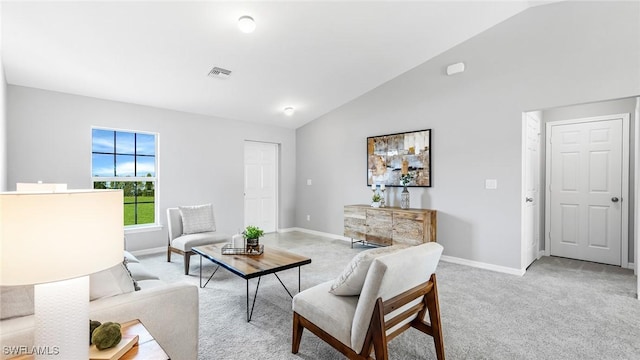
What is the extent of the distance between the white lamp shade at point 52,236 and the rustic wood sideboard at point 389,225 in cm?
387

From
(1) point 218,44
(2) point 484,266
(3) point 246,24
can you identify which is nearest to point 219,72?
(1) point 218,44

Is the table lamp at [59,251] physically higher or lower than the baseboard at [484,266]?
higher

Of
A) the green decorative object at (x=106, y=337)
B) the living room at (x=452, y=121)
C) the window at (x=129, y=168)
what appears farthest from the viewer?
the window at (x=129, y=168)

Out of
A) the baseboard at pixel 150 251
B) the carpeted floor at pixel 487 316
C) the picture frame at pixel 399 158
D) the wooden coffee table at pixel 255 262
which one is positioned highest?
the picture frame at pixel 399 158

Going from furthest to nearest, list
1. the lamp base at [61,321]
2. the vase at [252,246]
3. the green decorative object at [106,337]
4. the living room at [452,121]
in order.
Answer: the living room at [452,121] < the vase at [252,246] < the green decorative object at [106,337] < the lamp base at [61,321]

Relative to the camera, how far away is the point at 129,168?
4.65 meters

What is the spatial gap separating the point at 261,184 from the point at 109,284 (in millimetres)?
4802

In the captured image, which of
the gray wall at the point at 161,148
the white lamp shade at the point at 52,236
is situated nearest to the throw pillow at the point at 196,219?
the gray wall at the point at 161,148

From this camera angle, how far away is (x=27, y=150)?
377 cm

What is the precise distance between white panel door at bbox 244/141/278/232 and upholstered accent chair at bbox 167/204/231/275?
1825mm

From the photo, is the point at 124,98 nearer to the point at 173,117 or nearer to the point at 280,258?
the point at 173,117

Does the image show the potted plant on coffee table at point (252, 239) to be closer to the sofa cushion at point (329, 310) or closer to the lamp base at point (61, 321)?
the sofa cushion at point (329, 310)

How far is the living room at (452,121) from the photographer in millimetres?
3260

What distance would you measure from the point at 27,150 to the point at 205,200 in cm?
240
